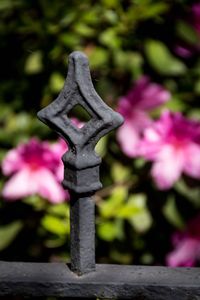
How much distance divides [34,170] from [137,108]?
0.37 metres

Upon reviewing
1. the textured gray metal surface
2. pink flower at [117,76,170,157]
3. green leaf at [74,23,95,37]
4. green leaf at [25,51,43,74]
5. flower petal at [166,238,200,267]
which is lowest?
flower petal at [166,238,200,267]

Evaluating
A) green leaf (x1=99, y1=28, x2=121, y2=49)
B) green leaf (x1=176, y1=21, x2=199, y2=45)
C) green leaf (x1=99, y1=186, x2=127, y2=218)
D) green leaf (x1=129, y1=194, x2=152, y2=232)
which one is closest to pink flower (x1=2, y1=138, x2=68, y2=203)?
green leaf (x1=99, y1=186, x2=127, y2=218)

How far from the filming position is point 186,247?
216 cm

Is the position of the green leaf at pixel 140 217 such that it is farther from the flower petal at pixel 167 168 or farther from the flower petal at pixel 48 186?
the flower petal at pixel 48 186

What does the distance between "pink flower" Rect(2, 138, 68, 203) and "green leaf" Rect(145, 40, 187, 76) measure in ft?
1.44

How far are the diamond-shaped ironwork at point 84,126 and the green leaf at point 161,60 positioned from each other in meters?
1.30

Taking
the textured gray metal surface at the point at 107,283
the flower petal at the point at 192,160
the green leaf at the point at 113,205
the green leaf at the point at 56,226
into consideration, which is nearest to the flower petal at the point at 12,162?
the green leaf at the point at 56,226

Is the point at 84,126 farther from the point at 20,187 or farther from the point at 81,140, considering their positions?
the point at 20,187

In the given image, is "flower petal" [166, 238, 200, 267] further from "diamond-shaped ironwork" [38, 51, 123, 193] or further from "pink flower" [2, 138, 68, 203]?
"diamond-shaped ironwork" [38, 51, 123, 193]

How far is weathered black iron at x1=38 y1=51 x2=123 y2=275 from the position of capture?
94 centimetres

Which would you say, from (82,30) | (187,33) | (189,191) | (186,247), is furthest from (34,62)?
(186,247)

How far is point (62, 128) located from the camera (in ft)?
3.18

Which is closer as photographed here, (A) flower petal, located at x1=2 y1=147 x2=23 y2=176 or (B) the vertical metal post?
(B) the vertical metal post

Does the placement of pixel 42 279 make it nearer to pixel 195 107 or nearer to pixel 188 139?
pixel 188 139
